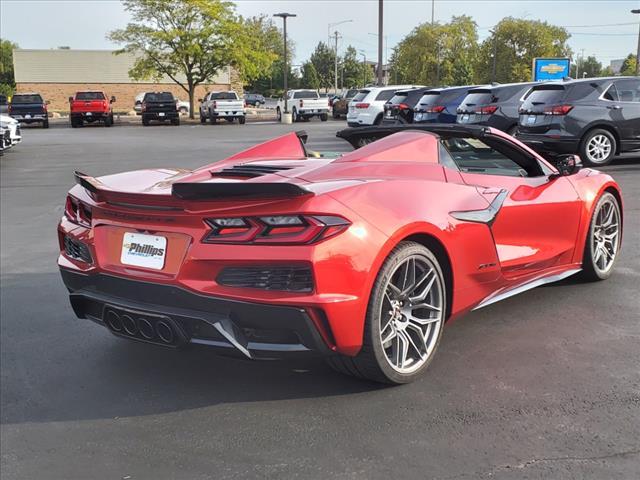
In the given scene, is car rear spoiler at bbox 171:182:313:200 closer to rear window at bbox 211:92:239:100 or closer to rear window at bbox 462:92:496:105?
rear window at bbox 462:92:496:105

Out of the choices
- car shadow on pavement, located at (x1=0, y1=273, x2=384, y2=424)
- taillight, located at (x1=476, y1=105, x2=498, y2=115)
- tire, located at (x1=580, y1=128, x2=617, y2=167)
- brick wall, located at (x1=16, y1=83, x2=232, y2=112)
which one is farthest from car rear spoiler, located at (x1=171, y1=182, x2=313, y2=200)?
brick wall, located at (x1=16, y1=83, x2=232, y2=112)

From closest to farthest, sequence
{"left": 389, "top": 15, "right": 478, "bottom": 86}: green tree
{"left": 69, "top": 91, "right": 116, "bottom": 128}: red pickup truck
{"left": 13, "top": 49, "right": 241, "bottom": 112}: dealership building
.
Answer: {"left": 69, "top": 91, "right": 116, "bottom": 128}: red pickup truck
{"left": 13, "top": 49, "right": 241, "bottom": 112}: dealership building
{"left": 389, "top": 15, "right": 478, "bottom": 86}: green tree

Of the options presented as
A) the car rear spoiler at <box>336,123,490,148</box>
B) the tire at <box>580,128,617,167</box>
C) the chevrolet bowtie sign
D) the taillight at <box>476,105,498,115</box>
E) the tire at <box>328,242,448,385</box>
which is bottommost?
the tire at <box>328,242,448,385</box>

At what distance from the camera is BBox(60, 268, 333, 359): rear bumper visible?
2975 mm

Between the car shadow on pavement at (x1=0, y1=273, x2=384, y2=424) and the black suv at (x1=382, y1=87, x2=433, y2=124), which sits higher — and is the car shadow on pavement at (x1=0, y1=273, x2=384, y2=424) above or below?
below

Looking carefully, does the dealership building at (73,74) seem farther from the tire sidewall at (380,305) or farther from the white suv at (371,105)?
the tire sidewall at (380,305)

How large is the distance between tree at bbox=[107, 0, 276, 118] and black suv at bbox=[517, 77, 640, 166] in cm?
3147

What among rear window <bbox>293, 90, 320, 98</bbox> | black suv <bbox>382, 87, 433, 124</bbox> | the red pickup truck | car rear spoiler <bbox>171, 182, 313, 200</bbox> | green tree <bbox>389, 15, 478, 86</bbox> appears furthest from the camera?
green tree <bbox>389, 15, 478, 86</bbox>

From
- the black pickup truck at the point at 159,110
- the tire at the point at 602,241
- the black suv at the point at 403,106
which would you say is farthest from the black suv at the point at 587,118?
the black pickup truck at the point at 159,110

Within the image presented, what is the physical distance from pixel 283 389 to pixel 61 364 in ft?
4.64

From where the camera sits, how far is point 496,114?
15.2 metres

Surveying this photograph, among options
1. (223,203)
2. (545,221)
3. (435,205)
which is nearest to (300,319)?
(223,203)

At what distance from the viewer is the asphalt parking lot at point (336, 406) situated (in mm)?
2828

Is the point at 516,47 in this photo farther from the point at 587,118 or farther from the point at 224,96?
the point at 587,118
